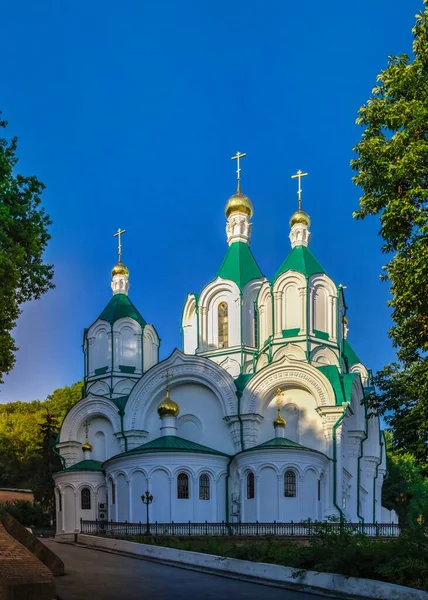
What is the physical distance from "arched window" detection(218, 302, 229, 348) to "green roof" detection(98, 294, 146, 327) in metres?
4.93

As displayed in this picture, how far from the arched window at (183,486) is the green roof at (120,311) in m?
12.0

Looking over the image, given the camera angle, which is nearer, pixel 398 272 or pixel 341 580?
pixel 341 580

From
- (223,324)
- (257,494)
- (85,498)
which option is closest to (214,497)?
(257,494)

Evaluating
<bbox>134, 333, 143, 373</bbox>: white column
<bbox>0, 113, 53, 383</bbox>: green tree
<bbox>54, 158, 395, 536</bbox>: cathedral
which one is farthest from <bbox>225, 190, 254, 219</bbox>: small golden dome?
<bbox>0, 113, 53, 383</bbox>: green tree

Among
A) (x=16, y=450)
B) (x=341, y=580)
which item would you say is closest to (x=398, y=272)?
(x=341, y=580)

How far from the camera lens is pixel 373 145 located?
1368 centimetres

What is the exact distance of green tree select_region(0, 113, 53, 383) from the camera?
1530 cm

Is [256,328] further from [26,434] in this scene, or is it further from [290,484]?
[26,434]

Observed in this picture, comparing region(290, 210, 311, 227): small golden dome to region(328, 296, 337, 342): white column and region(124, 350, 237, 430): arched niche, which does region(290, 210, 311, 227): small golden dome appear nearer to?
region(328, 296, 337, 342): white column

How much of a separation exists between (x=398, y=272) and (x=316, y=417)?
59.8 ft

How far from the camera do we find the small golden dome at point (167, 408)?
30328mm

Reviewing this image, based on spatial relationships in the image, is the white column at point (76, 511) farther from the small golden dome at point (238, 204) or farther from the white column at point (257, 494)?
the small golden dome at point (238, 204)

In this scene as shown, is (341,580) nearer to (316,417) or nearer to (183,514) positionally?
(183,514)

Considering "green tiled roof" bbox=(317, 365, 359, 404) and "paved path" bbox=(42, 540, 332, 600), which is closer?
"paved path" bbox=(42, 540, 332, 600)
